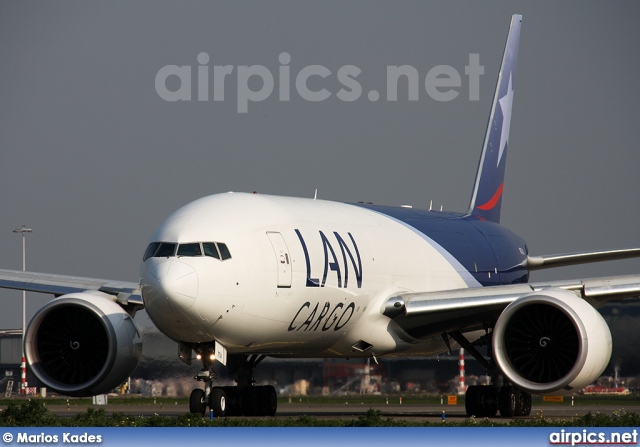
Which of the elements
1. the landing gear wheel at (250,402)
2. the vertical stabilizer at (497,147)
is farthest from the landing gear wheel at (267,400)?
the vertical stabilizer at (497,147)

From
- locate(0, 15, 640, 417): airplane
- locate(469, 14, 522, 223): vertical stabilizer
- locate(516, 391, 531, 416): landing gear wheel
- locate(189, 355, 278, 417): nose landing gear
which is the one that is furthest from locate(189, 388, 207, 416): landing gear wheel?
locate(469, 14, 522, 223): vertical stabilizer

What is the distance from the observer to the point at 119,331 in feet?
74.4

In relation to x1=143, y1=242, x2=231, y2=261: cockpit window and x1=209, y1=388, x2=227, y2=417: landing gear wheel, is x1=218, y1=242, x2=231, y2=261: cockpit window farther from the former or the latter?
x1=209, y1=388, x2=227, y2=417: landing gear wheel

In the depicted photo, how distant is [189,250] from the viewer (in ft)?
66.8

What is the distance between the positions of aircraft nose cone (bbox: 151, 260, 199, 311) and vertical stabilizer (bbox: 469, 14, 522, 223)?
49.4 feet

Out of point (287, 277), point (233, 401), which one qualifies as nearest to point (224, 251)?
point (287, 277)

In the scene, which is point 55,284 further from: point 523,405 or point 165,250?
point 523,405

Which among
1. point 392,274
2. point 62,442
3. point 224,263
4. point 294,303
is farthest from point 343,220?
point 62,442

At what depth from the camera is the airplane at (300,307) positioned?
2056cm

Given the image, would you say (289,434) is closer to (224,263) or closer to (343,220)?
(224,263)

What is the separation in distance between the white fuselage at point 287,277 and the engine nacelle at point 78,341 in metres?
2.22

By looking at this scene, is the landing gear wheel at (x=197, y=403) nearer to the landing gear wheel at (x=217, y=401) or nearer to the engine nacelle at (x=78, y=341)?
the landing gear wheel at (x=217, y=401)

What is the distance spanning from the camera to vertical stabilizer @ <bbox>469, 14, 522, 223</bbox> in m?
34.2

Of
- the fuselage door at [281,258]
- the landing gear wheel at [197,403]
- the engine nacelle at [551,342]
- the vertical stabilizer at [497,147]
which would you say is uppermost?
the vertical stabilizer at [497,147]
